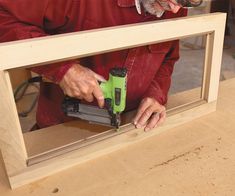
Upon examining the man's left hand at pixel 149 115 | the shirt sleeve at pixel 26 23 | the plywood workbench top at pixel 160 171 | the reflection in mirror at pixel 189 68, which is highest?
the shirt sleeve at pixel 26 23

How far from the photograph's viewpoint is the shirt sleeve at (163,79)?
3.21 ft

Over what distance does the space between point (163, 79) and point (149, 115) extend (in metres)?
0.23

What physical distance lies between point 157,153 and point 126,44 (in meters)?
0.29

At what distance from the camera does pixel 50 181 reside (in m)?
0.66

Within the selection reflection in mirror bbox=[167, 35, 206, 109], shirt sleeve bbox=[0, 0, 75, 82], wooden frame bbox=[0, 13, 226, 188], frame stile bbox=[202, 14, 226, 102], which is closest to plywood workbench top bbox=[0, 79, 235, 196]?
wooden frame bbox=[0, 13, 226, 188]

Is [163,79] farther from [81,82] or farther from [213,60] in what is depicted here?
[81,82]

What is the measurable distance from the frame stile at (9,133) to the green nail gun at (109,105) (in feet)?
0.72

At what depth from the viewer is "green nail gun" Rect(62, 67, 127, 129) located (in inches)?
28.1

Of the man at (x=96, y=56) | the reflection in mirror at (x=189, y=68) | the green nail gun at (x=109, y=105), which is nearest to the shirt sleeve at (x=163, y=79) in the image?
the man at (x=96, y=56)

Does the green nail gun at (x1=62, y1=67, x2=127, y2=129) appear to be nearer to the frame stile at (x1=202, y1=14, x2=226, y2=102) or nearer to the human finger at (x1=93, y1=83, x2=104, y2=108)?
the human finger at (x1=93, y1=83, x2=104, y2=108)

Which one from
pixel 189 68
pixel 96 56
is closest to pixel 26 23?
pixel 96 56

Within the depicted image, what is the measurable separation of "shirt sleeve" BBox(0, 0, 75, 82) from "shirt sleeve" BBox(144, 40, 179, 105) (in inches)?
13.8

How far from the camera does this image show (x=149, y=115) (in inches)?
33.4

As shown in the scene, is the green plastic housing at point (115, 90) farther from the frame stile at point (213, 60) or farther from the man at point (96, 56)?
the frame stile at point (213, 60)
